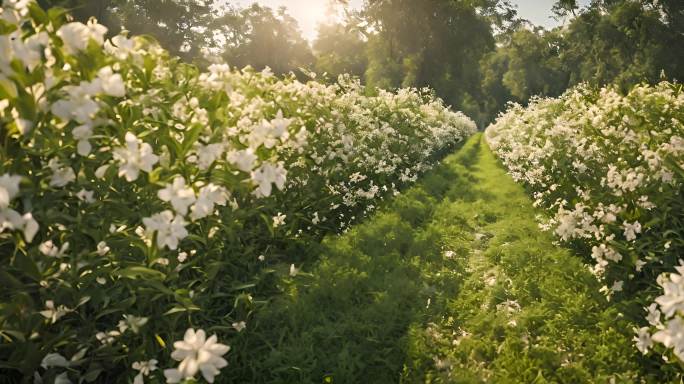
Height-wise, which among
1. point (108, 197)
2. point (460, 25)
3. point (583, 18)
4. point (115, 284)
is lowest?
point (115, 284)

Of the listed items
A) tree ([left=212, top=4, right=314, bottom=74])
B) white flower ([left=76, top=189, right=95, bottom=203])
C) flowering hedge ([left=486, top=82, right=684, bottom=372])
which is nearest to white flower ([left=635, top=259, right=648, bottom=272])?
flowering hedge ([left=486, top=82, right=684, bottom=372])

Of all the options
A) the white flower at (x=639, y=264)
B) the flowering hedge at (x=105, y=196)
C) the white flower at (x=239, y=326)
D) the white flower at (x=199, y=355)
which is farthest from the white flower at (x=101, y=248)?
the white flower at (x=639, y=264)

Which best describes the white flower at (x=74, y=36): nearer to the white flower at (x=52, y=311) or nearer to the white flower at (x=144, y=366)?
the white flower at (x=52, y=311)

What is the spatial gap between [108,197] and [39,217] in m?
0.50

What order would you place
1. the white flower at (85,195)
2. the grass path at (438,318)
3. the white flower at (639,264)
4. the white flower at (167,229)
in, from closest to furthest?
1. the white flower at (167,229)
2. the white flower at (85,195)
3. the grass path at (438,318)
4. the white flower at (639,264)

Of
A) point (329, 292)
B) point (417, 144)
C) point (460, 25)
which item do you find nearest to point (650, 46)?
point (460, 25)

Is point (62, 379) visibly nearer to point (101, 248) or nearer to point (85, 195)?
point (101, 248)

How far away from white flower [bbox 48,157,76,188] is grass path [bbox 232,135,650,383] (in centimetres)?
185

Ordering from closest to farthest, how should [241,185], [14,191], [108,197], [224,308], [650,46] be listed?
[14,191]
[241,185]
[108,197]
[224,308]
[650,46]

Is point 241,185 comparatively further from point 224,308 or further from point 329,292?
point 329,292

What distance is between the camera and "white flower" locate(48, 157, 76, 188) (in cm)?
231

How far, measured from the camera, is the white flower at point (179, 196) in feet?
7.04

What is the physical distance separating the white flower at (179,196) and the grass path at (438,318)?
5.86ft

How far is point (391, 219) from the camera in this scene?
6.85 meters
